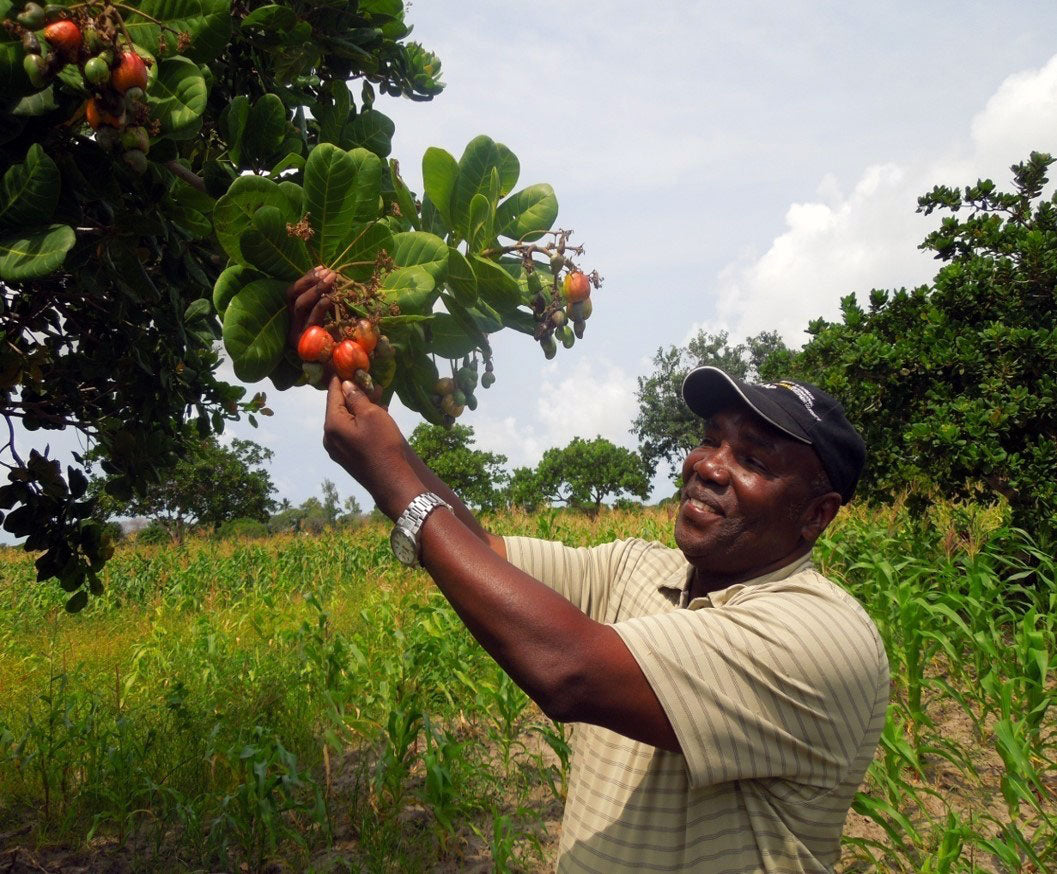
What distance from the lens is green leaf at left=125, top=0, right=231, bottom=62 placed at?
129 cm

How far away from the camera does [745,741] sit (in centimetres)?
127

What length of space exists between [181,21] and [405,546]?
2.99 feet

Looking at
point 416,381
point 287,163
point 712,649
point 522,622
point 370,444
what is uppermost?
point 287,163

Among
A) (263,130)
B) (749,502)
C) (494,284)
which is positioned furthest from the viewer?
(749,502)

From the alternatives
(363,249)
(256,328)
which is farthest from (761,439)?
(256,328)

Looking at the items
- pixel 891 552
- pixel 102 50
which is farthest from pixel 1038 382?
pixel 102 50

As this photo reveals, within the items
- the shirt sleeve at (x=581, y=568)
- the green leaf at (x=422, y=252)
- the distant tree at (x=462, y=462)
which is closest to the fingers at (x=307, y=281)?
the green leaf at (x=422, y=252)

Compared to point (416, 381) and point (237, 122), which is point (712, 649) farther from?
point (237, 122)

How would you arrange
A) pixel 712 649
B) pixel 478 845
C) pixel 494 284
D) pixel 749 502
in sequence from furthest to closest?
pixel 478 845 → pixel 749 502 → pixel 494 284 → pixel 712 649

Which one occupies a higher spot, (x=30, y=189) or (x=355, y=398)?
(x=30, y=189)

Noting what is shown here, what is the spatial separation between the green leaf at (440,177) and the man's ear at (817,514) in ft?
2.93

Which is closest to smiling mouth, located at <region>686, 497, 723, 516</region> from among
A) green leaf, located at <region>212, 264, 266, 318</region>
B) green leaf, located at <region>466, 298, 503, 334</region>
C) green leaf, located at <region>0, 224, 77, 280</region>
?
green leaf, located at <region>466, 298, 503, 334</region>

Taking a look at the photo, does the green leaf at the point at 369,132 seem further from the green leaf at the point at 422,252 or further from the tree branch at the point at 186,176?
the green leaf at the point at 422,252

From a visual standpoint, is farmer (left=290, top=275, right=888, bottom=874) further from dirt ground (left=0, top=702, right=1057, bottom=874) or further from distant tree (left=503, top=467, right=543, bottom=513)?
distant tree (left=503, top=467, right=543, bottom=513)
